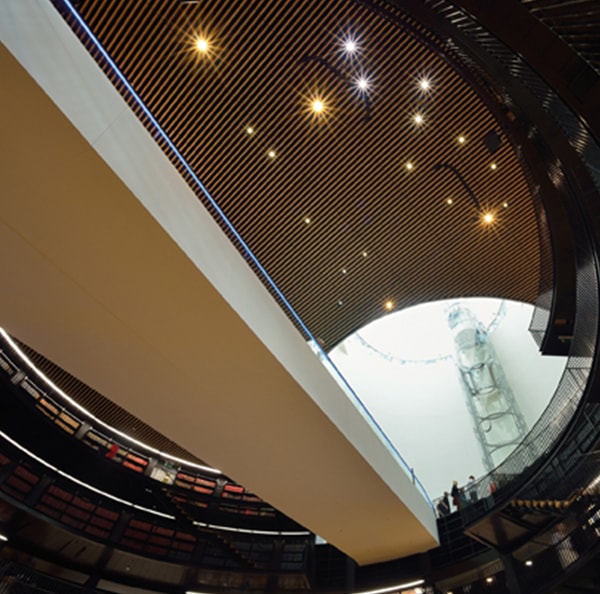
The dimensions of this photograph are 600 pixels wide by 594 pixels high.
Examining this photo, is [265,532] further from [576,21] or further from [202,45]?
[576,21]

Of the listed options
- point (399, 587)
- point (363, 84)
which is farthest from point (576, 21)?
point (399, 587)

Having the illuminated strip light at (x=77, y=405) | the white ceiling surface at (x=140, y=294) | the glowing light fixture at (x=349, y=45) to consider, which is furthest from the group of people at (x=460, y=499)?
the glowing light fixture at (x=349, y=45)

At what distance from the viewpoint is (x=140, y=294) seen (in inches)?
123

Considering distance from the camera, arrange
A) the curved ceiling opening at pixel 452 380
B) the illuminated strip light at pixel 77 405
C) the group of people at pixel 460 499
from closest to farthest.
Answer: the group of people at pixel 460 499 → the illuminated strip light at pixel 77 405 → the curved ceiling opening at pixel 452 380

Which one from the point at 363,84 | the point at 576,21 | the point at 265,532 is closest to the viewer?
the point at 576,21

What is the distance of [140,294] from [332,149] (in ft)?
18.8

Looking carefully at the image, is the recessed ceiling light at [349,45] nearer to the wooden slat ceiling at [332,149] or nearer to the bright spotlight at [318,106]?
the wooden slat ceiling at [332,149]

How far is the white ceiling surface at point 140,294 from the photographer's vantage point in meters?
2.25

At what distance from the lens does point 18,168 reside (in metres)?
2.32

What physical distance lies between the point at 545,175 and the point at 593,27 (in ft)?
9.95

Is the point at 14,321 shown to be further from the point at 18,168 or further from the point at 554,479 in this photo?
the point at 554,479

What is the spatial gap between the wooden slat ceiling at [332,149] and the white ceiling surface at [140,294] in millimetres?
4522

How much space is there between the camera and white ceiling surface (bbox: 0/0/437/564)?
2246mm

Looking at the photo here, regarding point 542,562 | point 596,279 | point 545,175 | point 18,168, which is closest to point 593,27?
point 545,175
